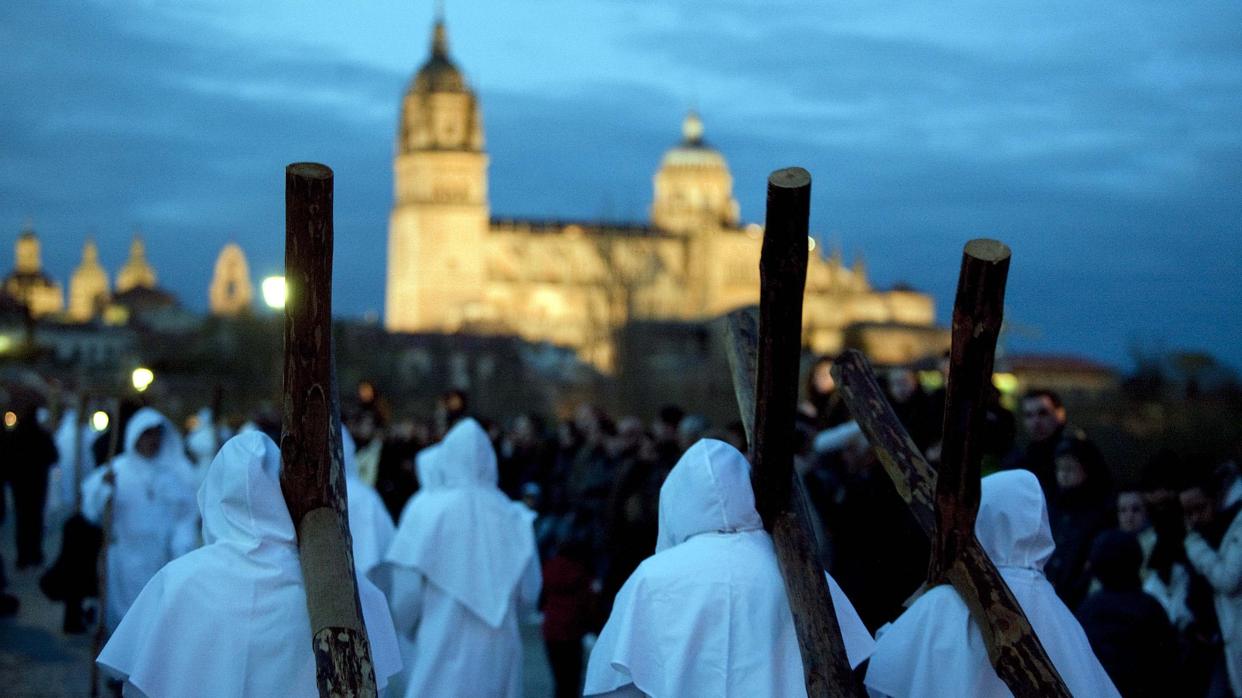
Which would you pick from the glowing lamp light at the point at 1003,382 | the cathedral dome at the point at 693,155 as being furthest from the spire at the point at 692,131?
the glowing lamp light at the point at 1003,382

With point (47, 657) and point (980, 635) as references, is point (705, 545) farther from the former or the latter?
point (47, 657)

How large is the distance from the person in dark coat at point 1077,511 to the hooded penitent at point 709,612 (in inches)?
123

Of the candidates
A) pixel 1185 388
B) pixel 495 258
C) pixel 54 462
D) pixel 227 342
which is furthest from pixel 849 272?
pixel 54 462

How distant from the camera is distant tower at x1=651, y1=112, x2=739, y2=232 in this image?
161m

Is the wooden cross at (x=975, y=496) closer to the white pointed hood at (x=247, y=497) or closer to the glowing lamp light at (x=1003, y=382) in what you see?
the glowing lamp light at (x=1003, y=382)

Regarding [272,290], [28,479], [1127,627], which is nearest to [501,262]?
[28,479]

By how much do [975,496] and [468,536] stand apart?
416cm

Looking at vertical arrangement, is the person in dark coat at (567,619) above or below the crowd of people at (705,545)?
below

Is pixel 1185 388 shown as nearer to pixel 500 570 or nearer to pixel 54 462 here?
pixel 54 462

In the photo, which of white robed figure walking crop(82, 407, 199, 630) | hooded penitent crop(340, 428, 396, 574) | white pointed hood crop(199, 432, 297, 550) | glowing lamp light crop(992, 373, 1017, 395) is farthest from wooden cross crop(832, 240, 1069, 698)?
white robed figure walking crop(82, 407, 199, 630)

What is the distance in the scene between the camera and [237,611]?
6.47 m

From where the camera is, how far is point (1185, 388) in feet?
113

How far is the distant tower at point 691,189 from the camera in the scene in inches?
6324

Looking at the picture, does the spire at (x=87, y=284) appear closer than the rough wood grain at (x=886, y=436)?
No
